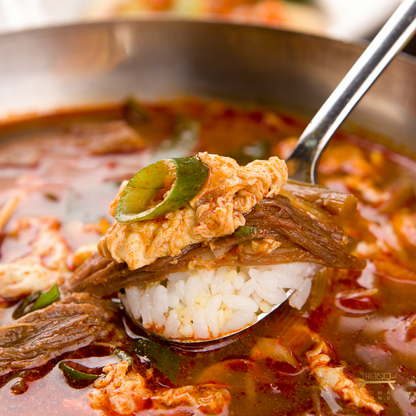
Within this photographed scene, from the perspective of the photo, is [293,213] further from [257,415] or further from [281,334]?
[257,415]

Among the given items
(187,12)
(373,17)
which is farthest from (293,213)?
(187,12)

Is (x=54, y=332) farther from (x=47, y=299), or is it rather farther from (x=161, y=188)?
(x=161, y=188)

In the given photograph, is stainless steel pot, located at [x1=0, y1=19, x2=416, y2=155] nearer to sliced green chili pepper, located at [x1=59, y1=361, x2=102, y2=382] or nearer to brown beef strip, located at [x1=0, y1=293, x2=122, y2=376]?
brown beef strip, located at [x1=0, y1=293, x2=122, y2=376]

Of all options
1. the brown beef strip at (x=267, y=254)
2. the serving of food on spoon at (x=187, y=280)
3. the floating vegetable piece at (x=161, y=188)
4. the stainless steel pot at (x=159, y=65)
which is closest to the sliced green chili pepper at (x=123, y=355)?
the serving of food on spoon at (x=187, y=280)

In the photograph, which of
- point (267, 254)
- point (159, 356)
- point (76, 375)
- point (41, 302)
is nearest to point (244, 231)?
point (267, 254)

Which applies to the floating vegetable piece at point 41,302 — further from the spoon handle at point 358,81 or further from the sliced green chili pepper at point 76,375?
the spoon handle at point 358,81

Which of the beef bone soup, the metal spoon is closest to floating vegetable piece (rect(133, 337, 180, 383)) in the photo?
the beef bone soup
